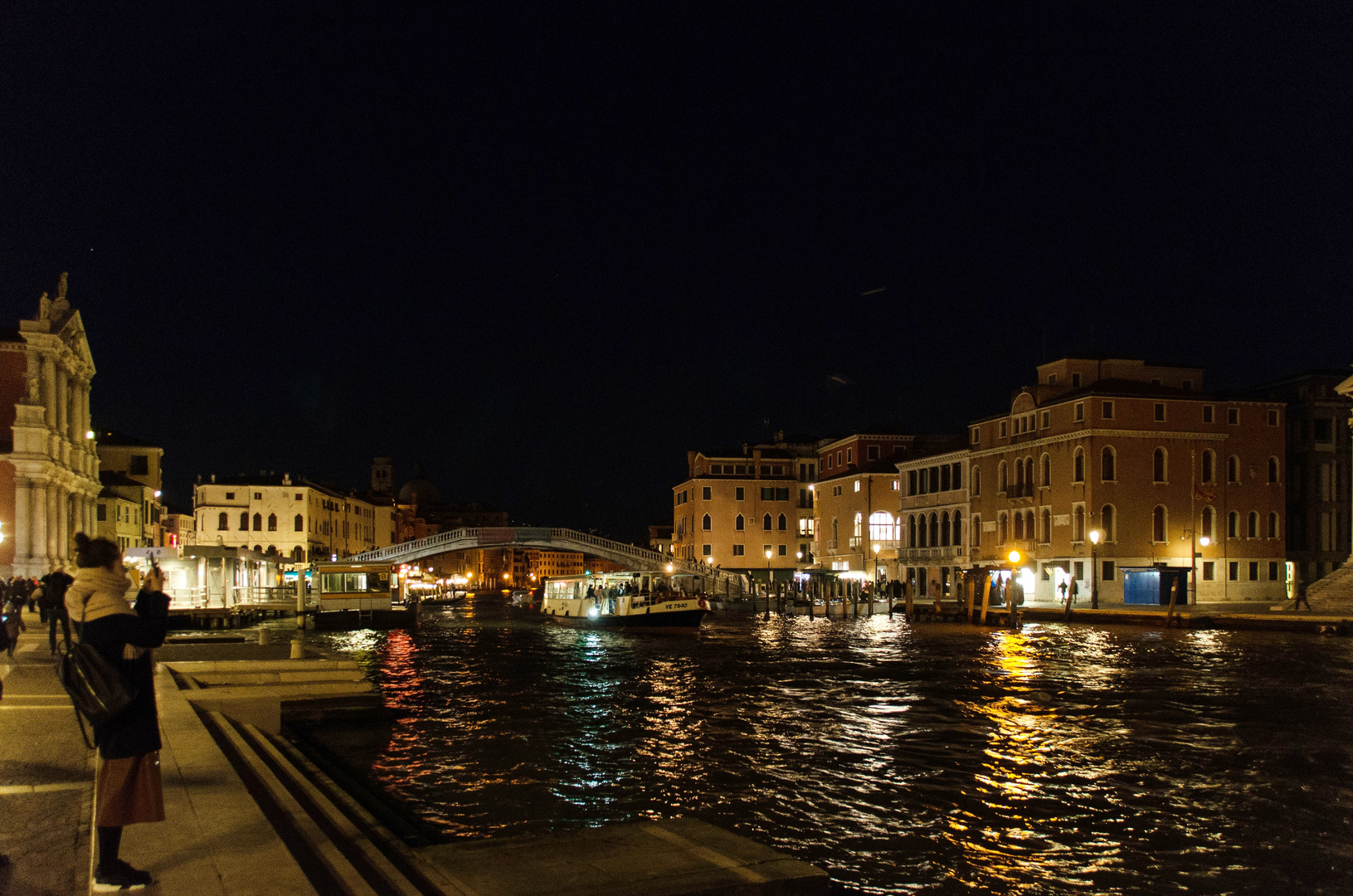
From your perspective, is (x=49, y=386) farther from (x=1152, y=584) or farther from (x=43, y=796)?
(x=1152, y=584)

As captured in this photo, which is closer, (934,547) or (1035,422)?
(1035,422)

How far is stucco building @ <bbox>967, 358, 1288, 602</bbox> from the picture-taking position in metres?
44.6

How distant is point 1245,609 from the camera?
41562mm

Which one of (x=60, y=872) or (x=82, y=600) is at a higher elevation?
(x=82, y=600)

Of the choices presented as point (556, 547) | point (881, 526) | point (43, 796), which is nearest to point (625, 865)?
point (43, 796)

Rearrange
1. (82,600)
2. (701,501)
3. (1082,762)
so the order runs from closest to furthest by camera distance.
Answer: (82,600) → (1082,762) → (701,501)

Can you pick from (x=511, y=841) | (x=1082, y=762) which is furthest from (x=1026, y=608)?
(x=511, y=841)

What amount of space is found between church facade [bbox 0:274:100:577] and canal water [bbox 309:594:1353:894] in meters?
23.4

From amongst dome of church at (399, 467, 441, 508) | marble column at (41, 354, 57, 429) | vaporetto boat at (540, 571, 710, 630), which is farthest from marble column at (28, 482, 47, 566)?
dome of church at (399, 467, 441, 508)

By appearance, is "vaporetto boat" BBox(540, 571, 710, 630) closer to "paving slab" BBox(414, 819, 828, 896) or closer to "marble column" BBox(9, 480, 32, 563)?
"marble column" BBox(9, 480, 32, 563)

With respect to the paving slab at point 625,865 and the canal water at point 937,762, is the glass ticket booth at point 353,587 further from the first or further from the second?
the paving slab at point 625,865

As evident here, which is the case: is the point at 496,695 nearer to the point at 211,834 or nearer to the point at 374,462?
the point at 211,834

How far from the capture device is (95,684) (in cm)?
521

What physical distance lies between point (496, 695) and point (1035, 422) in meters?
35.3
